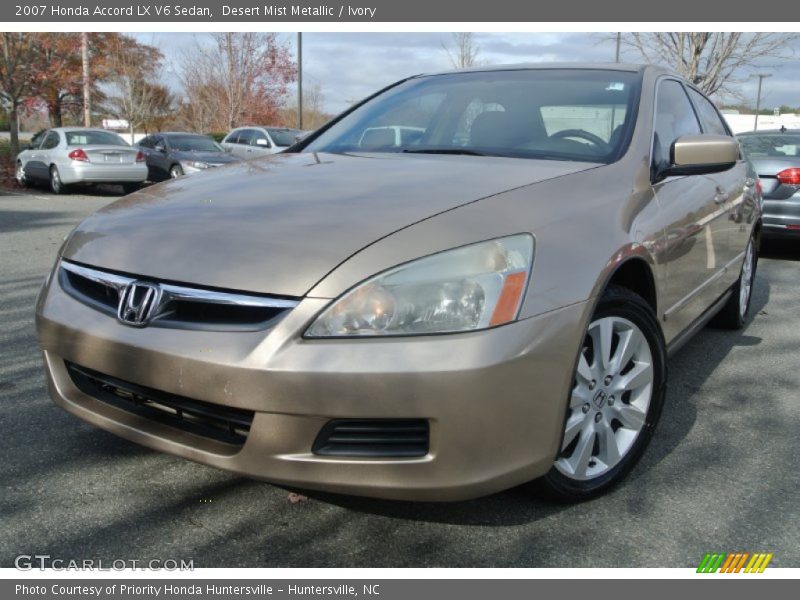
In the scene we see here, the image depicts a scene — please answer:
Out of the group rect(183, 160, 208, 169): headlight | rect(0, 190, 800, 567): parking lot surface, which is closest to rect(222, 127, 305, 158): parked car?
rect(183, 160, 208, 169): headlight

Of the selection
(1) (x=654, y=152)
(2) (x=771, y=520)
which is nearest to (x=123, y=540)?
(2) (x=771, y=520)

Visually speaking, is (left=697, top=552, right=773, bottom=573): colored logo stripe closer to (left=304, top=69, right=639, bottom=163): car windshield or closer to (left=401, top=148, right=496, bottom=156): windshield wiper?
(left=304, top=69, right=639, bottom=163): car windshield

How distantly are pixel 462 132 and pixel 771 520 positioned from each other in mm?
1962

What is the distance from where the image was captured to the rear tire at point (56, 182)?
14852mm

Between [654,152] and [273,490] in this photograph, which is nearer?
[273,490]

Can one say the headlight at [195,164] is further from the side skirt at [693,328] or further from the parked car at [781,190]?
the side skirt at [693,328]

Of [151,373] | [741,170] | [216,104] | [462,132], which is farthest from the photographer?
[216,104]

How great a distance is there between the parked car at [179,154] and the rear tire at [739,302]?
12.5m

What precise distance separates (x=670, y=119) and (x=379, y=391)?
230 cm

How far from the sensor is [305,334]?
6.56 feet

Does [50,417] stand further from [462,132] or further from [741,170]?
[741,170]

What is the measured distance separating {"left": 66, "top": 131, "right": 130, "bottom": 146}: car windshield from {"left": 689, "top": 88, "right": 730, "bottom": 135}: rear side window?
42.6ft

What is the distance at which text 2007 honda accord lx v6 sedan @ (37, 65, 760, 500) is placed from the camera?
6.54 feet

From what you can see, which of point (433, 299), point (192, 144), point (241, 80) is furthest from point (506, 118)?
point (241, 80)
